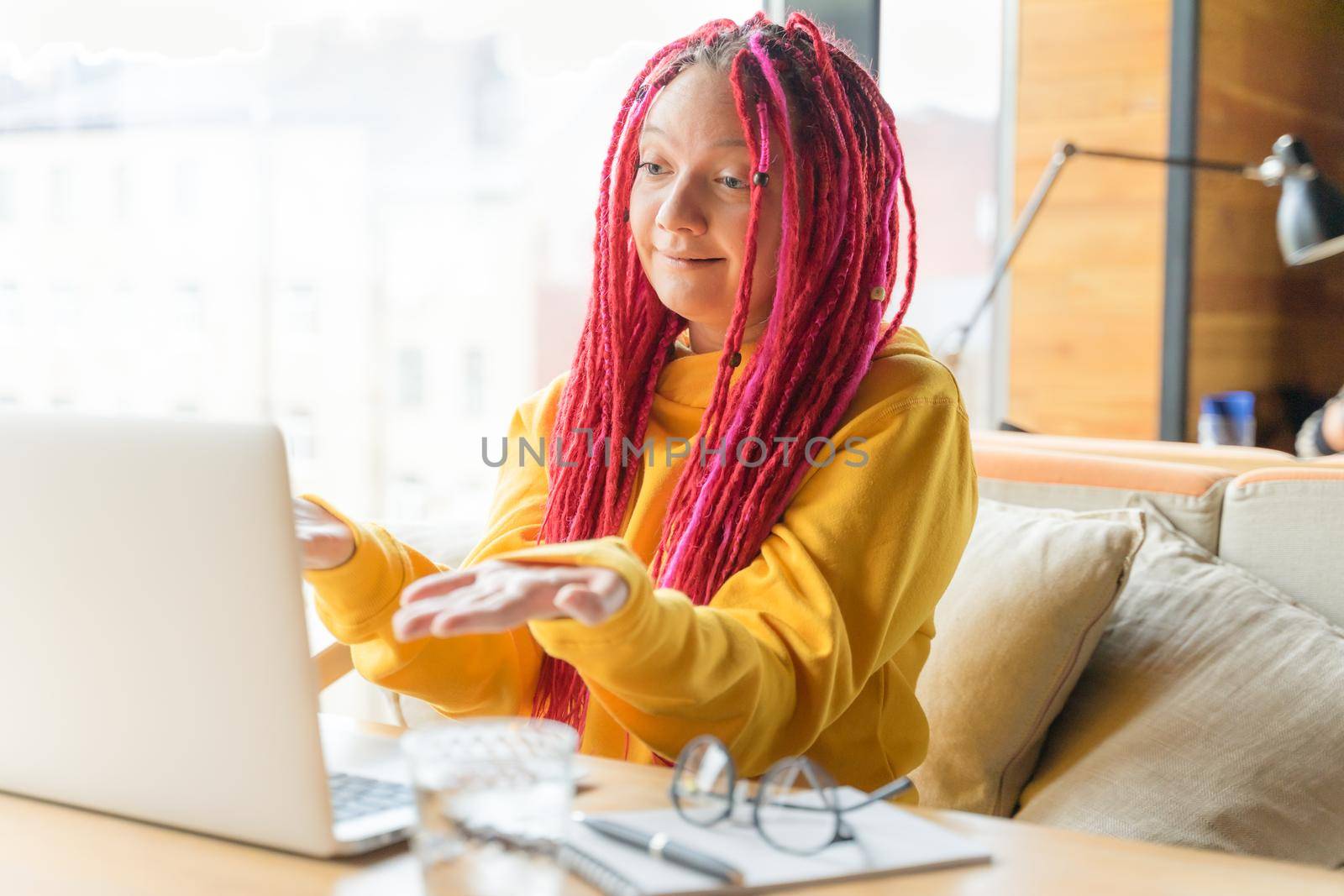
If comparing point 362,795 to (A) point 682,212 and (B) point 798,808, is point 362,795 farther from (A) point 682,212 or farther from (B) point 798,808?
(A) point 682,212

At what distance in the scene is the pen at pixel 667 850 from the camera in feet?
2.31

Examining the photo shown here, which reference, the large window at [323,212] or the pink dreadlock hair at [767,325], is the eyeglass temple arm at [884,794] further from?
the large window at [323,212]

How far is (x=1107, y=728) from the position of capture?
142 centimetres

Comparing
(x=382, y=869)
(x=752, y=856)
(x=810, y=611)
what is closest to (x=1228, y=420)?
(x=810, y=611)

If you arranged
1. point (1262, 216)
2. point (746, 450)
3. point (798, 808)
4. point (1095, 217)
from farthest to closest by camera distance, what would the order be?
point (1262, 216)
point (1095, 217)
point (746, 450)
point (798, 808)

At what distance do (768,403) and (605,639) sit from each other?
0.39m

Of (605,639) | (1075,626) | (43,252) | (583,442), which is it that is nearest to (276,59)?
(43,252)

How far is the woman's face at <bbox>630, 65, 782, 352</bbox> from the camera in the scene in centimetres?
121

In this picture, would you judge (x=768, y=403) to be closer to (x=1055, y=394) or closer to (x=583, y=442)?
(x=583, y=442)

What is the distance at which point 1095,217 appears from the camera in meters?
3.78

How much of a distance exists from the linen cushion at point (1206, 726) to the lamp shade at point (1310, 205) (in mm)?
1384

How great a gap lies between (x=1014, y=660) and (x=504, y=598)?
0.78 metres

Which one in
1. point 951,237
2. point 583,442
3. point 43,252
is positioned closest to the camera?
point 583,442

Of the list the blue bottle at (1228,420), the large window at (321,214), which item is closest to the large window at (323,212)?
the large window at (321,214)
